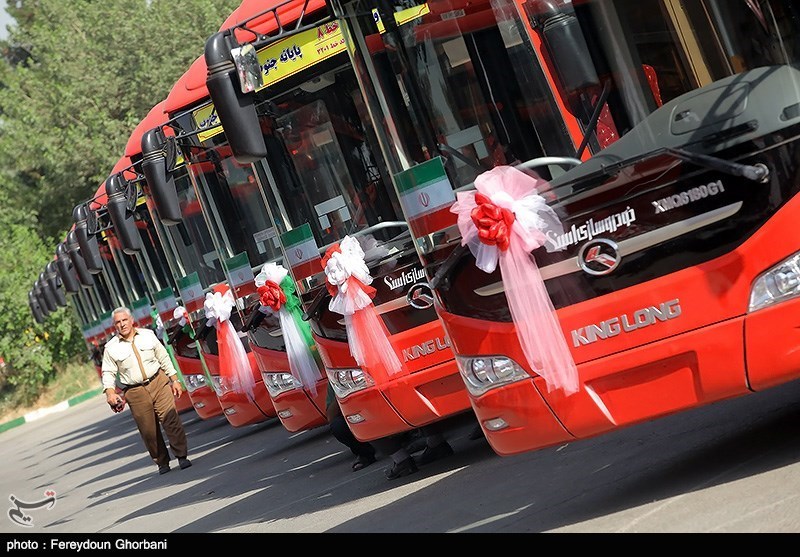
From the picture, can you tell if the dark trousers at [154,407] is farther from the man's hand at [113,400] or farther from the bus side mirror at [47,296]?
the bus side mirror at [47,296]

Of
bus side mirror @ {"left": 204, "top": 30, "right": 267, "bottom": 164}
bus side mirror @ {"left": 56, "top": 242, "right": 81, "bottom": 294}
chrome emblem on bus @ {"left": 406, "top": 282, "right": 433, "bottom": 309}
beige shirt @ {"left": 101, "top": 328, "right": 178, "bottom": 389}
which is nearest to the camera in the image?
bus side mirror @ {"left": 204, "top": 30, "right": 267, "bottom": 164}

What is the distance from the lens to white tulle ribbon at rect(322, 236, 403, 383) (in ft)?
32.6

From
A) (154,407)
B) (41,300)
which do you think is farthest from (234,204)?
(41,300)

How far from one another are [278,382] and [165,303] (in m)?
5.53

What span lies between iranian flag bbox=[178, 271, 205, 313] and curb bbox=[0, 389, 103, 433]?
3277cm

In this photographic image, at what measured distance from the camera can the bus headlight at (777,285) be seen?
6.20 m

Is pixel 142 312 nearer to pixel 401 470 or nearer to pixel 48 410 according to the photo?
pixel 401 470

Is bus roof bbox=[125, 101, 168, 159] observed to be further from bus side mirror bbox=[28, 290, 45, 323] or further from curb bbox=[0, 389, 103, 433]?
curb bbox=[0, 389, 103, 433]

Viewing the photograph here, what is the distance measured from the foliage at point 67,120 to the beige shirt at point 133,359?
2836 centimetres

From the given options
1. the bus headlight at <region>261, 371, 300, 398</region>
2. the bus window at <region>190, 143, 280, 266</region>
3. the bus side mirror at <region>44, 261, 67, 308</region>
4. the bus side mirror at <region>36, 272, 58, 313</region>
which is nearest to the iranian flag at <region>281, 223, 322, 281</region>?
the bus window at <region>190, 143, 280, 266</region>

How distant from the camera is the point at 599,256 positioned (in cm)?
665

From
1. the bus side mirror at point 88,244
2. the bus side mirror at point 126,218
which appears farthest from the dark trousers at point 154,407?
the bus side mirror at point 88,244

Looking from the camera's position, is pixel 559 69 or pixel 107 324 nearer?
pixel 559 69
